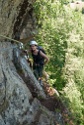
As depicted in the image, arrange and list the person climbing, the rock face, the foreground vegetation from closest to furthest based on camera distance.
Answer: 1. the rock face
2. the person climbing
3. the foreground vegetation

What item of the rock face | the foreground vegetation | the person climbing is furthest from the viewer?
the foreground vegetation

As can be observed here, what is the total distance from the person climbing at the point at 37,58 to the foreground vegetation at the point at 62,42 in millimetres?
6951

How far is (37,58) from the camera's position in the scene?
10.9 m

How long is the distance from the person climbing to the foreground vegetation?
22.8 feet

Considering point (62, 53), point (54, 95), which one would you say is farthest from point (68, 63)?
point (54, 95)

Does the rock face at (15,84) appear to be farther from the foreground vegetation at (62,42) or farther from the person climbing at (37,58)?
the foreground vegetation at (62,42)

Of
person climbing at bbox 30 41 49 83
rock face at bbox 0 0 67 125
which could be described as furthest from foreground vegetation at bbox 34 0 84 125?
rock face at bbox 0 0 67 125

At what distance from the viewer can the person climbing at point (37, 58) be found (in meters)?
10.1

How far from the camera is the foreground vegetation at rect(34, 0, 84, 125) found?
20.7m

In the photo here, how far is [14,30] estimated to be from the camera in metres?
11.3

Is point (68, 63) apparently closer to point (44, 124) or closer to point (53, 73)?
point (53, 73)

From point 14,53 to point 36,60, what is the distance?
99cm

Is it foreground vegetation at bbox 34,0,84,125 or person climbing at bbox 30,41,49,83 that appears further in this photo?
foreground vegetation at bbox 34,0,84,125

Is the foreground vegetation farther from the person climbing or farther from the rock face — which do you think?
the rock face
